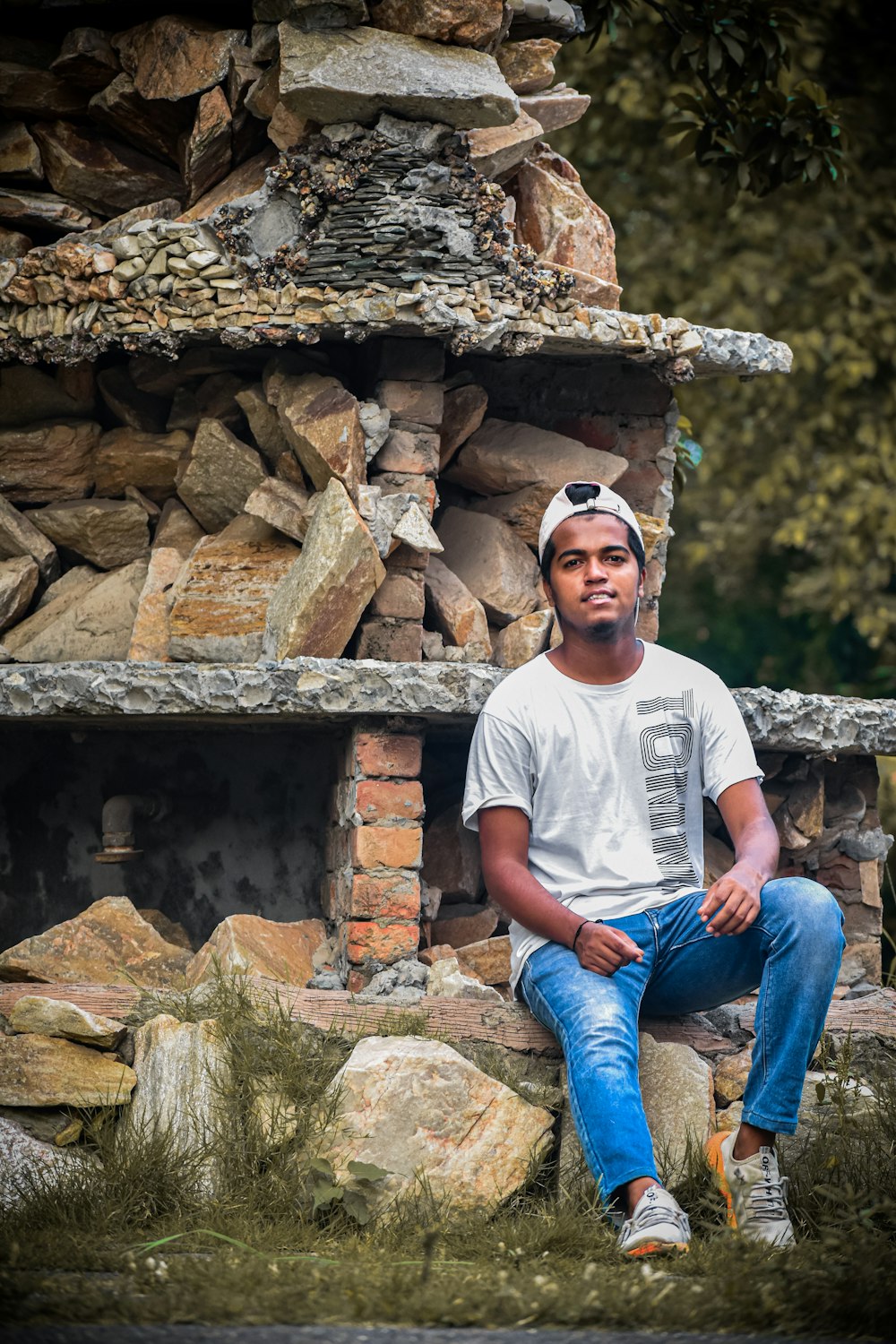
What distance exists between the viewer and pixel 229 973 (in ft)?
15.6

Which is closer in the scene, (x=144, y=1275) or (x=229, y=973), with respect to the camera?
(x=144, y=1275)

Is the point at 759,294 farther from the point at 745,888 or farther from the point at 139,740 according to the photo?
the point at 745,888

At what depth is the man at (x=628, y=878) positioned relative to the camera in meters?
3.78

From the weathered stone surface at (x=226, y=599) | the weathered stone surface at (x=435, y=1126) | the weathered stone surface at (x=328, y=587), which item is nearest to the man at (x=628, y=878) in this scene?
the weathered stone surface at (x=435, y=1126)

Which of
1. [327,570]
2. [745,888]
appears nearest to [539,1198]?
[745,888]

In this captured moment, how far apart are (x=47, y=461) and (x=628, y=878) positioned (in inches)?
109

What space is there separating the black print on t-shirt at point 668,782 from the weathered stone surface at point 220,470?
1.78 metres

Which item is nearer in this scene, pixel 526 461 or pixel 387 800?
pixel 387 800

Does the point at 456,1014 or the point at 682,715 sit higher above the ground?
the point at 682,715

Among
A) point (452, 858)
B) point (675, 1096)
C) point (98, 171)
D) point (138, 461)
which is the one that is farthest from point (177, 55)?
point (675, 1096)

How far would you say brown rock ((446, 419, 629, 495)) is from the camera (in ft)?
18.1

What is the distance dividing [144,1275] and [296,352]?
10.6ft

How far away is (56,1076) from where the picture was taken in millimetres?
4441

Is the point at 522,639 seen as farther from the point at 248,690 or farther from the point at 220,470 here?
the point at 220,470
